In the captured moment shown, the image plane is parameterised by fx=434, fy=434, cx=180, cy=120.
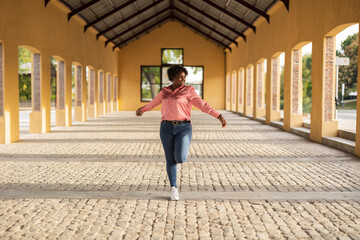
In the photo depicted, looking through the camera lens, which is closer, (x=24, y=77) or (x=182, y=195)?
(x=182, y=195)

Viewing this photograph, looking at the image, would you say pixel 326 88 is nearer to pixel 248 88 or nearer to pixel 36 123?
pixel 36 123

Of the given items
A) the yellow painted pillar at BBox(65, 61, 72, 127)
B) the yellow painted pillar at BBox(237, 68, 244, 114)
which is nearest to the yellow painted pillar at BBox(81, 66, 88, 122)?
the yellow painted pillar at BBox(65, 61, 72, 127)

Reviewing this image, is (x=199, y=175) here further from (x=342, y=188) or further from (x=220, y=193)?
(x=342, y=188)

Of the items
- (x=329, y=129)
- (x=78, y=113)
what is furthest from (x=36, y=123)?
(x=329, y=129)

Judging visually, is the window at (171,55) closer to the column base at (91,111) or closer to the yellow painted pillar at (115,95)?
the yellow painted pillar at (115,95)

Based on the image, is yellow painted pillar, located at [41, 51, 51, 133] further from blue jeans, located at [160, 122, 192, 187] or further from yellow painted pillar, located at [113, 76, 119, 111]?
yellow painted pillar, located at [113, 76, 119, 111]

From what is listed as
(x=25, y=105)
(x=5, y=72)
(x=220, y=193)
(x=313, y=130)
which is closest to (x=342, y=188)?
(x=220, y=193)

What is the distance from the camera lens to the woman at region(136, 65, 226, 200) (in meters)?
4.76

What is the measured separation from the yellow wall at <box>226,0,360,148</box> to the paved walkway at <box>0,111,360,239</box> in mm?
2492

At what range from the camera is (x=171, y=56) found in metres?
31.4

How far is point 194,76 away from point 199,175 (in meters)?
25.6

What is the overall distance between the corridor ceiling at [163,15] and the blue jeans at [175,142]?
10491mm

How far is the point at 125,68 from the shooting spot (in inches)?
1227

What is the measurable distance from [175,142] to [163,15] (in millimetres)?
24827
